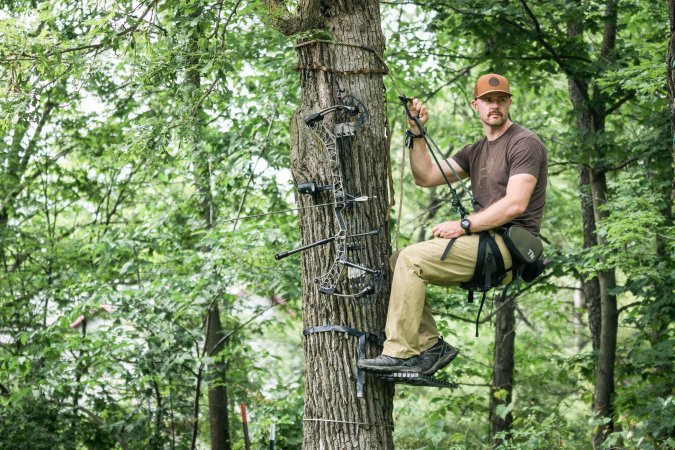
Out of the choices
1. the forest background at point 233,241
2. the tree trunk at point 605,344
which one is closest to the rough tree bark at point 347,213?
the forest background at point 233,241

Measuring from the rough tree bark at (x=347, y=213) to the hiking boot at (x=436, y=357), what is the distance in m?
0.22

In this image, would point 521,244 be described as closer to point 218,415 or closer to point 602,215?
point 602,215

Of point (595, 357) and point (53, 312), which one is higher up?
point (53, 312)

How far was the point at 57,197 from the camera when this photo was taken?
38.0 ft

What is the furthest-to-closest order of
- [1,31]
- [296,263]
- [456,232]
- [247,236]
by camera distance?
[296,263]
[247,236]
[1,31]
[456,232]

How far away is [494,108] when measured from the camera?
15.3 feet

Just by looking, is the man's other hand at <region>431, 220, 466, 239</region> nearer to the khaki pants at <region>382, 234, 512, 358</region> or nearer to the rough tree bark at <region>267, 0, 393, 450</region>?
the khaki pants at <region>382, 234, 512, 358</region>

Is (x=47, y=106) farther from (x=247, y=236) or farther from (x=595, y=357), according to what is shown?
(x=595, y=357)

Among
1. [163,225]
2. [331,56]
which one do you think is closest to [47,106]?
[163,225]

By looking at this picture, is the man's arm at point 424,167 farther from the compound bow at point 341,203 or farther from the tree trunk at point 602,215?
the tree trunk at point 602,215

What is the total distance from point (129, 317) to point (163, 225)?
1.38 metres

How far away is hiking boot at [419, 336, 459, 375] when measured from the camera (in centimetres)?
431

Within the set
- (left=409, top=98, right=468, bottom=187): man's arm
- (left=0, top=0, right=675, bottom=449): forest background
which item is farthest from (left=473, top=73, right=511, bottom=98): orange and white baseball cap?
(left=0, top=0, right=675, bottom=449): forest background

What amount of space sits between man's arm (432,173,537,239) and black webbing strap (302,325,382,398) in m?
0.65
